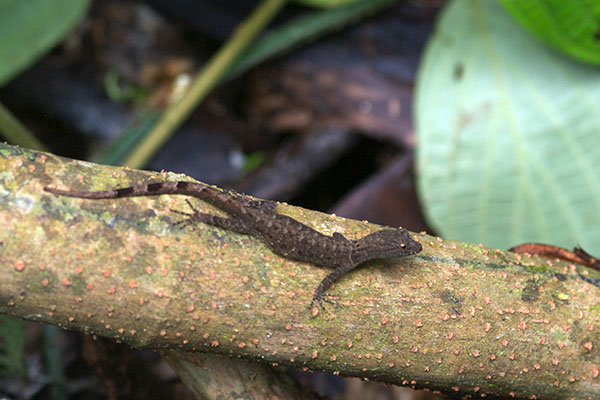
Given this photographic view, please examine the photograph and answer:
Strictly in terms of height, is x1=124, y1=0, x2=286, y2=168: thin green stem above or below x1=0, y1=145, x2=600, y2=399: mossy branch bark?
above

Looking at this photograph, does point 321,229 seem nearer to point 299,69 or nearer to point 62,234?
point 62,234

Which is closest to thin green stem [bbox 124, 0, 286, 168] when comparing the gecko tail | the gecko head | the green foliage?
the green foliage

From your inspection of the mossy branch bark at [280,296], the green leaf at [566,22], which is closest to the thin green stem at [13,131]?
the mossy branch bark at [280,296]

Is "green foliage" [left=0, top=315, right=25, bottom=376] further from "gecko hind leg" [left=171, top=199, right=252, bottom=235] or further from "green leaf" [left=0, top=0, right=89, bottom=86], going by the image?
"green leaf" [left=0, top=0, right=89, bottom=86]

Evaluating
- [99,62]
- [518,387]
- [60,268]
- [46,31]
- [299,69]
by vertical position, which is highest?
[99,62]

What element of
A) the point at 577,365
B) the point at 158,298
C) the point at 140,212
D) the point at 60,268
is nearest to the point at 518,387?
the point at 577,365

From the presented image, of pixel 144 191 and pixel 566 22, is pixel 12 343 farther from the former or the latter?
pixel 566 22
